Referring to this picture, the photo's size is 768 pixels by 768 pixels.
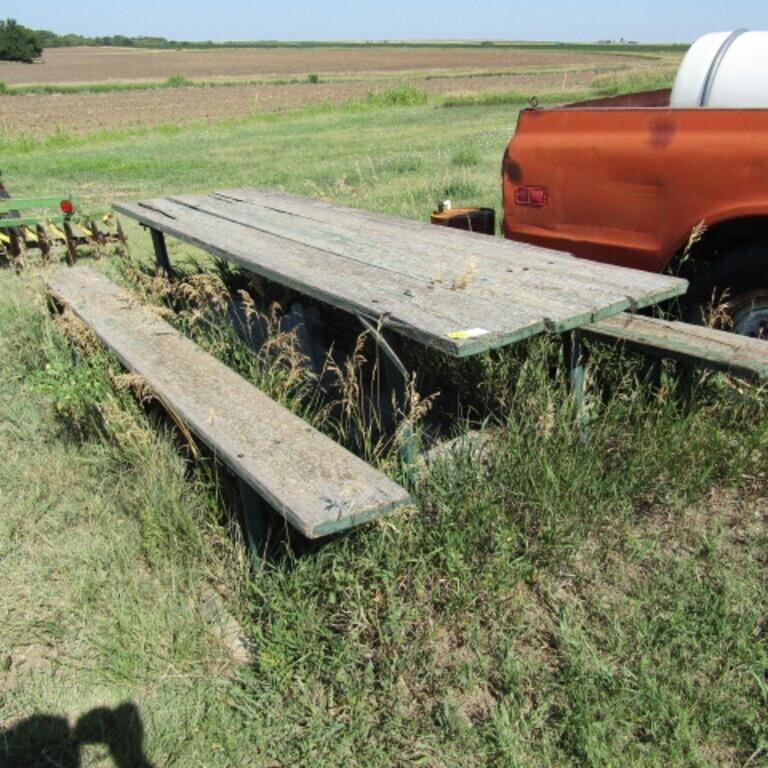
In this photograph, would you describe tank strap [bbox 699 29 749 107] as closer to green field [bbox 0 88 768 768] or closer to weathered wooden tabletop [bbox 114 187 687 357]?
weathered wooden tabletop [bbox 114 187 687 357]

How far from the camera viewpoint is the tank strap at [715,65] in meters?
3.52

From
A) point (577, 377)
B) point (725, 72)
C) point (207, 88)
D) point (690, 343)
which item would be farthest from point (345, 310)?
point (207, 88)

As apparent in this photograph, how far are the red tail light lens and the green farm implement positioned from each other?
4302 millimetres

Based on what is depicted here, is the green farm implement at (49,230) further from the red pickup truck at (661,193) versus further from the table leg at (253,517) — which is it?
the table leg at (253,517)

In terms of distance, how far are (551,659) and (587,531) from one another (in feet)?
1.68

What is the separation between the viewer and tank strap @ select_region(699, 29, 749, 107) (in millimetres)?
3523

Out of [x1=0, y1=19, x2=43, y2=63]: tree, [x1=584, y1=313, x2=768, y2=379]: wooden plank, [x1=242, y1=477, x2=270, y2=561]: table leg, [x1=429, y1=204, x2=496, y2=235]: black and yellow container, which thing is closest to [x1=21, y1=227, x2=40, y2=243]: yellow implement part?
[x1=429, y1=204, x2=496, y2=235]: black and yellow container

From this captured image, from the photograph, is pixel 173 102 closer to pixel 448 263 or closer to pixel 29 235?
pixel 29 235

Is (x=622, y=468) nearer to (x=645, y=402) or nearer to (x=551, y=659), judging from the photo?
(x=645, y=402)

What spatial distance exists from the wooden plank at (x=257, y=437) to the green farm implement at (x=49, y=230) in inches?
139

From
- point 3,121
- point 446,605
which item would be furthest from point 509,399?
point 3,121

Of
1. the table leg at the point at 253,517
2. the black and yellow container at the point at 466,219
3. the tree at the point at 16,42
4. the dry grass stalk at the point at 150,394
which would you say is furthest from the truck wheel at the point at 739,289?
the tree at the point at 16,42

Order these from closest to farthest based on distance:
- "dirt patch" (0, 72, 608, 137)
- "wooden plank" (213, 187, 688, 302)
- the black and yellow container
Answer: "wooden plank" (213, 187, 688, 302)
the black and yellow container
"dirt patch" (0, 72, 608, 137)

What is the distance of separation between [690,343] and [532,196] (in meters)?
1.26
